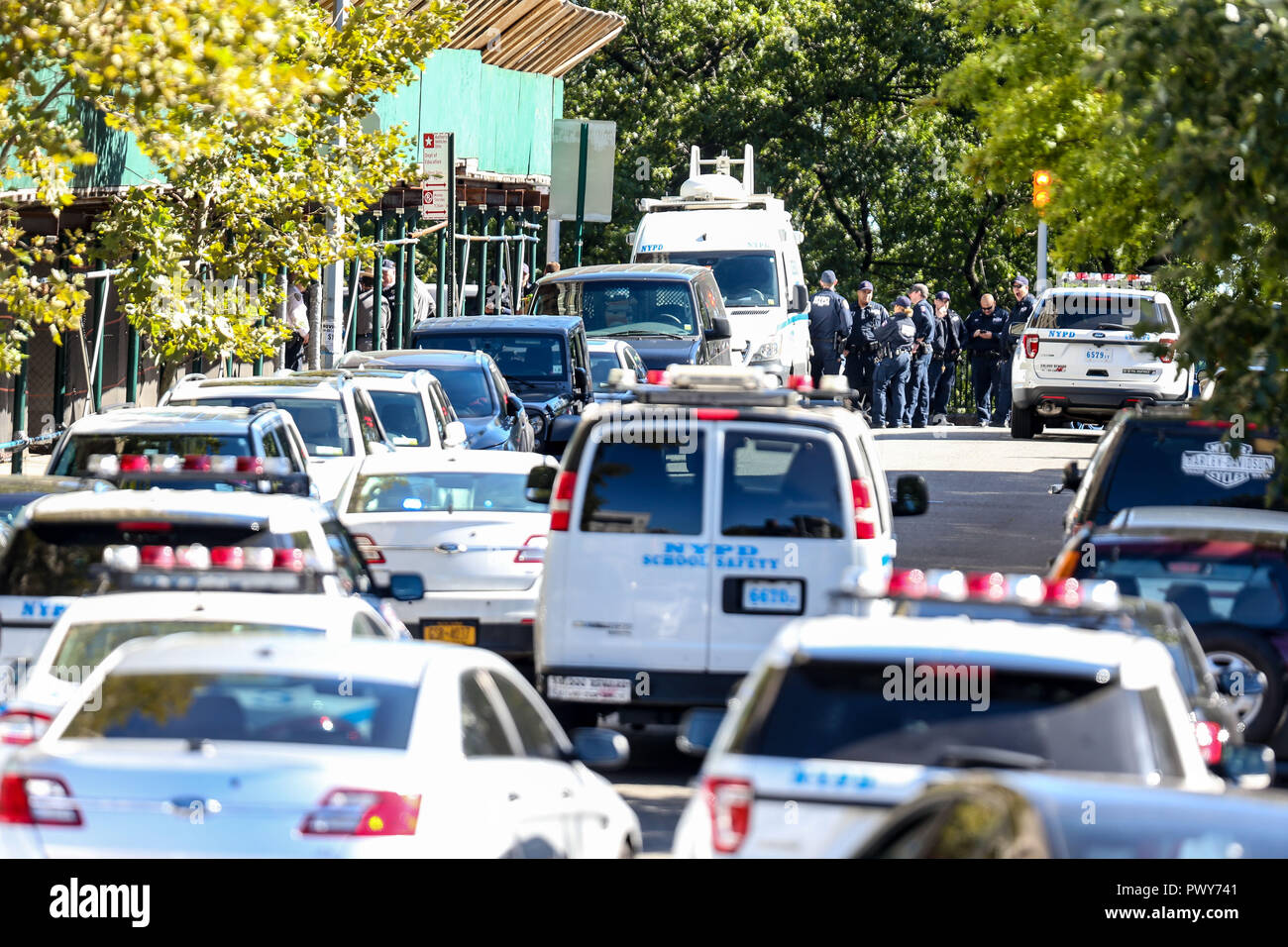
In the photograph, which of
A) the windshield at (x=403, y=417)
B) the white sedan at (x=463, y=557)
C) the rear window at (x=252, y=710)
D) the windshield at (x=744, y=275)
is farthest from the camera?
the windshield at (x=744, y=275)

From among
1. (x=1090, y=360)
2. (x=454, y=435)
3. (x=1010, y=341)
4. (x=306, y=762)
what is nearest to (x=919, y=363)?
(x=1010, y=341)

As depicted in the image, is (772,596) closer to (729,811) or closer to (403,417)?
(729,811)

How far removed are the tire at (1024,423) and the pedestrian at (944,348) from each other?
366 centimetres

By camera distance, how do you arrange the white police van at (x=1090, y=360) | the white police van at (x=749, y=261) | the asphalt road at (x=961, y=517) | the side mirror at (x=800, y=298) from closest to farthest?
the asphalt road at (x=961, y=517), the white police van at (x=1090, y=360), the white police van at (x=749, y=261), the side mirror at (x=800, y=298)

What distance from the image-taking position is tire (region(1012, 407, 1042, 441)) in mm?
29891

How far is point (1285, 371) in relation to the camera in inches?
430

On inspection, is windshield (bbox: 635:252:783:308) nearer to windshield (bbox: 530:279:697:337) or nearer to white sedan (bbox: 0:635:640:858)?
windshield (bbox: 530:279:697:337)

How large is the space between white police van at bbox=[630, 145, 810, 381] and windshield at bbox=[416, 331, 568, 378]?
19.9 ft

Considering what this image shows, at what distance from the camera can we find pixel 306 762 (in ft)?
20.3

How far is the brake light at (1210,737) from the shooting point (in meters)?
8.05

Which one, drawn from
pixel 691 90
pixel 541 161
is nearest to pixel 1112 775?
pixel 541 161

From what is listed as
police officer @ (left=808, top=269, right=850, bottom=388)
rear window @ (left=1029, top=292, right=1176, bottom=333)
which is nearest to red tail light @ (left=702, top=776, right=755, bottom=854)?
rear window @ (left=1029, top=292, right=1176, bottom=333)

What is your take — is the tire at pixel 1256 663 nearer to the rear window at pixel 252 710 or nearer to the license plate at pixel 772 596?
the license plate at pixel 772 596

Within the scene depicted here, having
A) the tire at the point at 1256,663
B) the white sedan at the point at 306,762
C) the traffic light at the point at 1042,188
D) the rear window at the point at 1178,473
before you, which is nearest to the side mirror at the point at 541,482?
the rear window at the point at 1178,473
